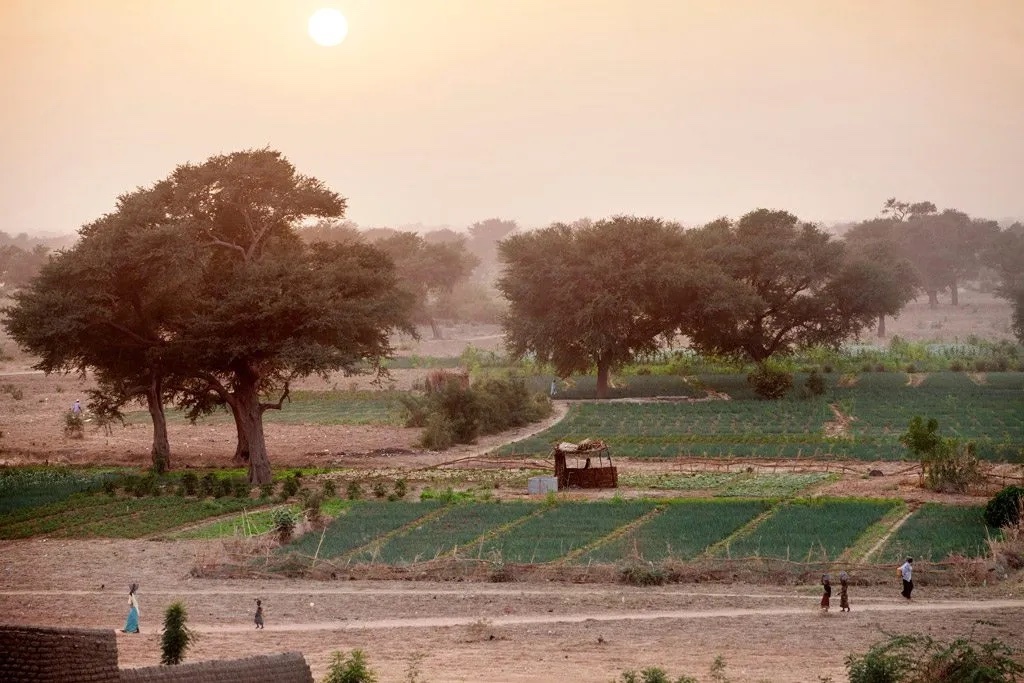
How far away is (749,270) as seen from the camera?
268 ft

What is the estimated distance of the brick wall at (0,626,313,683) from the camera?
16.6 meters

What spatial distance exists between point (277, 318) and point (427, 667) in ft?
77.4

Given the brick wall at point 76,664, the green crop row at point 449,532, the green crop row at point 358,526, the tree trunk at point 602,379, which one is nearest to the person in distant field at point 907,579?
the green crop row at point 449,532

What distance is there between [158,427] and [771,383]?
124 ft

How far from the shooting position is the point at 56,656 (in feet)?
55.2

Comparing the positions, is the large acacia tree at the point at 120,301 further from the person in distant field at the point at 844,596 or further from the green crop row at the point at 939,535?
the person in distant field at the point at 844,596

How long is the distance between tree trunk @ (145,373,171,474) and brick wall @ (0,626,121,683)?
107 ft

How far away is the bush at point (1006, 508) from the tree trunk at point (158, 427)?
29.6 meters

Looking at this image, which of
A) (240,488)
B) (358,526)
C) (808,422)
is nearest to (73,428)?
(240,488)

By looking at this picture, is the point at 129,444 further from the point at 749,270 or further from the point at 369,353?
the point at 749,270

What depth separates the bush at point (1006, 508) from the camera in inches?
1373

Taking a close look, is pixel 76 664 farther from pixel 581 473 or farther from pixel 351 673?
pixel 581 473

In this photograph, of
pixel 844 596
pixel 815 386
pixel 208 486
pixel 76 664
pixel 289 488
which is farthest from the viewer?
pixel 815 386

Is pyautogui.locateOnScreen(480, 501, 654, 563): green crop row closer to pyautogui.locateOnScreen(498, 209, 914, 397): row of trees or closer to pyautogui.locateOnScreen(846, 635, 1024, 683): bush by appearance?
pyautogui.locateOnScreen(846, 635, 1024, 683): bush
